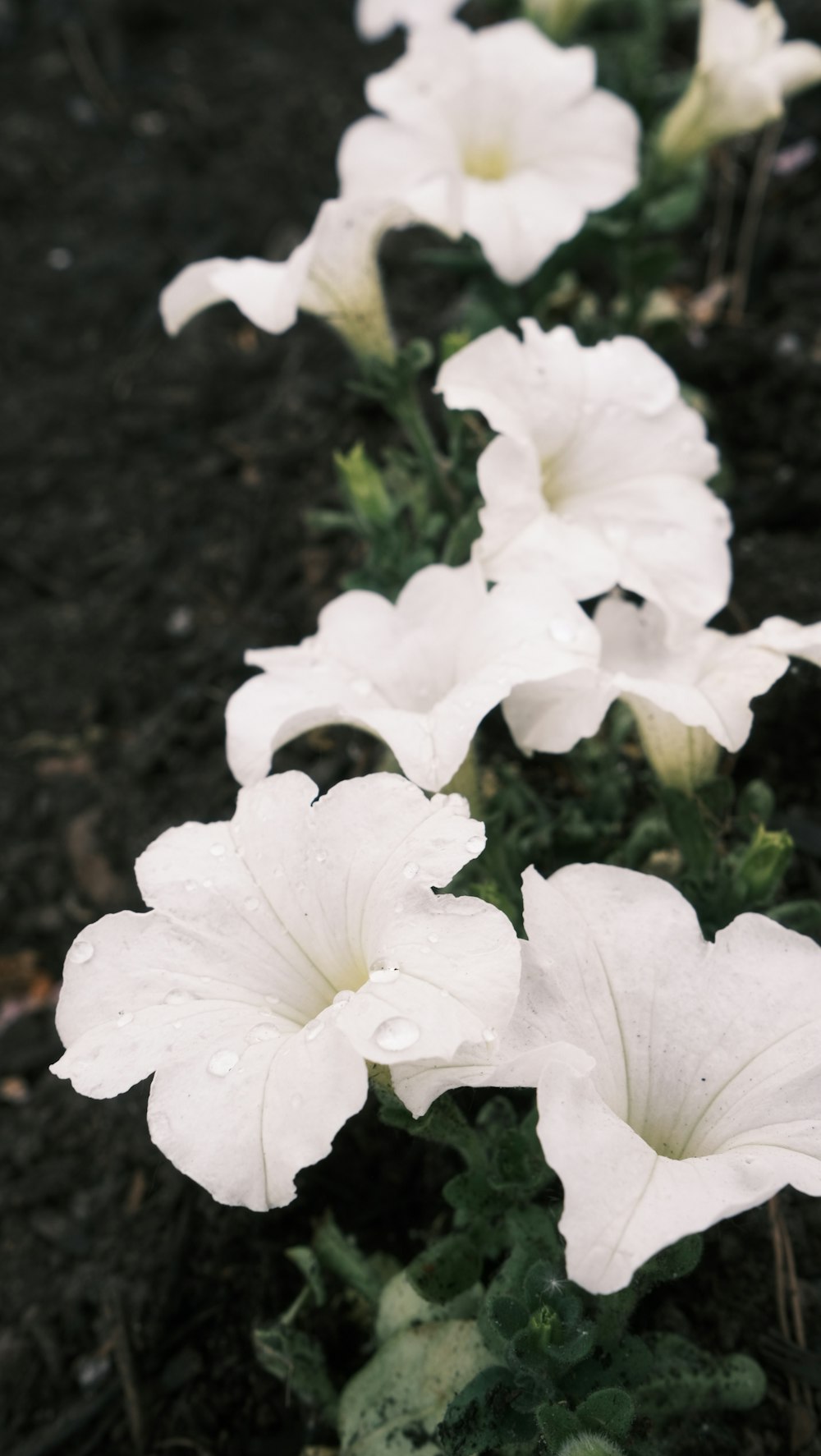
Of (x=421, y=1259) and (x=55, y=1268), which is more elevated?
(x=421, y=1259)

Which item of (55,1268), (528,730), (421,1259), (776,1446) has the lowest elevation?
(55,1268)

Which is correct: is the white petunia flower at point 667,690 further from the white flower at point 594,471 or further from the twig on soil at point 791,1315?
the twig on soil at point 791,1315

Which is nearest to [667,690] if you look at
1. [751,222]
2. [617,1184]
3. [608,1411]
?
[617,1184]

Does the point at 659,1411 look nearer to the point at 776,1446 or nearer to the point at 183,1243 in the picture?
the point at 776,1446

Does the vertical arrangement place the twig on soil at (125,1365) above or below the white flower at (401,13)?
below

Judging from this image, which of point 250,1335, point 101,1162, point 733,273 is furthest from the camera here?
point 733,273

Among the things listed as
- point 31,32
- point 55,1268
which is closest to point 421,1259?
point 55,1268

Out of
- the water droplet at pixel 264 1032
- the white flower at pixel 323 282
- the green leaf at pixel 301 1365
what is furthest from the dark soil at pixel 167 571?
the white flower at pixel 323 282
